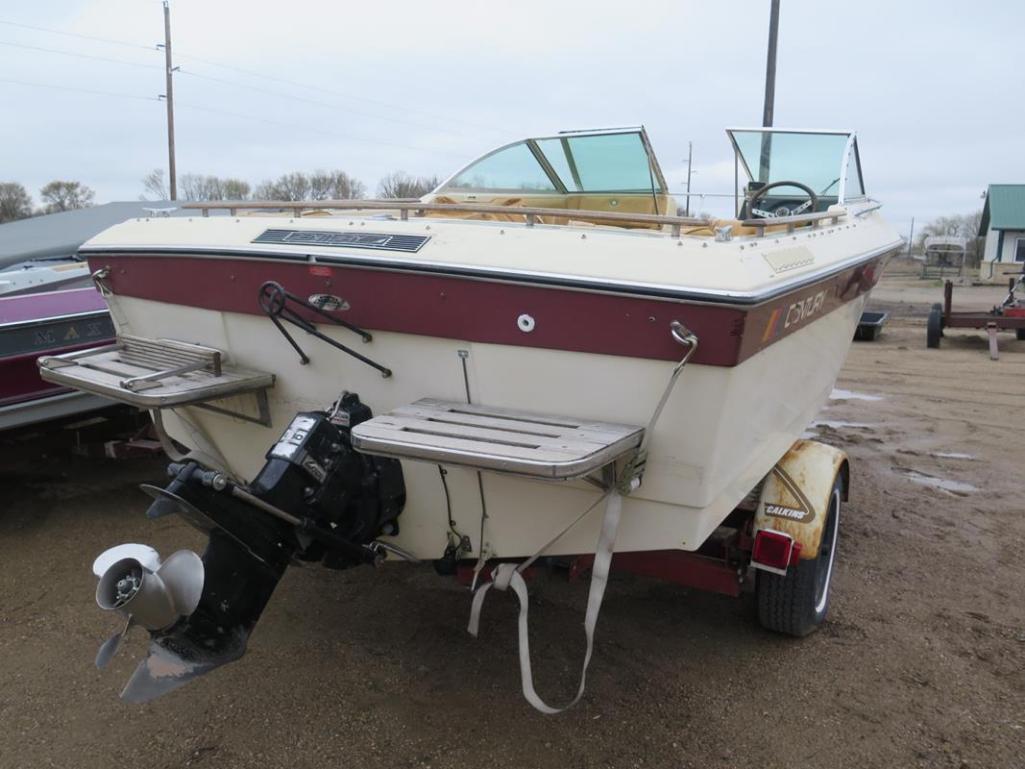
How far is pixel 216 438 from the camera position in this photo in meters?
3.42

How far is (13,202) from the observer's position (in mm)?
38250

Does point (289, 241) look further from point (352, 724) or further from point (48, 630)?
point (48, 630)

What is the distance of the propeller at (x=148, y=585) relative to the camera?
2223mm

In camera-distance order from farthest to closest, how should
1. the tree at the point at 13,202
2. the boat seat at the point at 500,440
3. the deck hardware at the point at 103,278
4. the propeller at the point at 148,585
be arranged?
the tree at the point at 13,202 → the deck hardware at the point at 103,278 → the propeller at the point at 148,585 → the boat seat at the point at 500,440

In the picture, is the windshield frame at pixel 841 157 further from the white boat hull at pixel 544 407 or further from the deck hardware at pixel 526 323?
the deck hardware at pixel 526 323

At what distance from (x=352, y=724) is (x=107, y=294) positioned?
2090 mm

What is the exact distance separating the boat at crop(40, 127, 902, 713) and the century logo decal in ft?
0.05

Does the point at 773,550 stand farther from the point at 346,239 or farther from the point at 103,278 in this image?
the point at 103,278

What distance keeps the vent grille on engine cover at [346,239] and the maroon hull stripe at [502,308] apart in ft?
0.33

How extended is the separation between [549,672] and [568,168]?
2587 millimetres

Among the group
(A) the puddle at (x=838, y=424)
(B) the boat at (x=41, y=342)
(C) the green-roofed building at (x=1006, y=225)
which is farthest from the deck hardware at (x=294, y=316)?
(C) the green-roofed building at (x=1006, y=225)

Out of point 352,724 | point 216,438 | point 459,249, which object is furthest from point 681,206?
point 352,724

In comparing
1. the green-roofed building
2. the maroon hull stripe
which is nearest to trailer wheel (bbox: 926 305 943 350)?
the maroon hull stripe

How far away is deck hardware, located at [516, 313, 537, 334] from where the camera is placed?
7.98 feet
